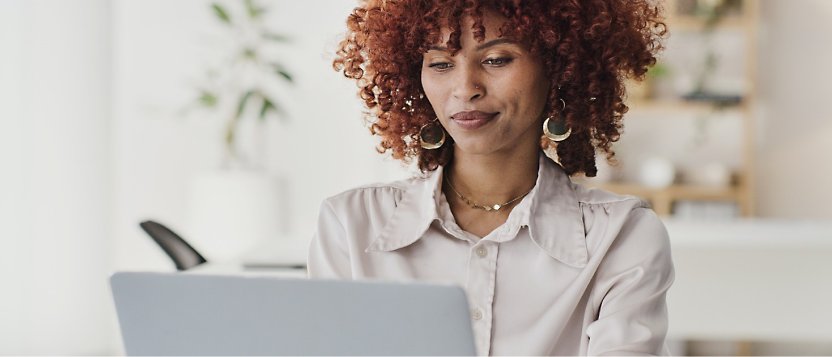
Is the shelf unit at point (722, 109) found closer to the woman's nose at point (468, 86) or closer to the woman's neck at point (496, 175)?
the woman's neck at point (496, 175)

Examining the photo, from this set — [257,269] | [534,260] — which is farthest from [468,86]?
[257,269]

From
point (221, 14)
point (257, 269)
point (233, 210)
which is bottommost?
point (233, 210)

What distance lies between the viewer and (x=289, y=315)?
77 cm

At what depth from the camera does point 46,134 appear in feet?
13.3

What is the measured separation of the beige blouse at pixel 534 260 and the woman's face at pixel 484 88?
0.36 ft

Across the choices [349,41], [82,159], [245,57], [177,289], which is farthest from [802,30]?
[177,289]

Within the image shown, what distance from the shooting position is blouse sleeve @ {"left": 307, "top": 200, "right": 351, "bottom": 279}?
1.35 m

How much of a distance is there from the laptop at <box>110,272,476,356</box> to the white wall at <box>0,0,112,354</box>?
10.8 feet

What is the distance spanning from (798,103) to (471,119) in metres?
4.13

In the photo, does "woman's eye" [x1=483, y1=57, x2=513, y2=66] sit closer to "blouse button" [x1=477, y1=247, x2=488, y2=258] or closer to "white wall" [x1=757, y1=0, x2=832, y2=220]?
"blouse button" [x1=477, y1=247, x2=488, y2=258]

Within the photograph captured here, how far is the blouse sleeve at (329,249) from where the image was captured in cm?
135

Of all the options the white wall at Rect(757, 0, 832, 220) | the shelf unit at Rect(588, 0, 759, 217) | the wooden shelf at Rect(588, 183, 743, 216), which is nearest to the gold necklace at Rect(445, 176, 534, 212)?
the shelf unit at Rect(588, 0, 759, 217)

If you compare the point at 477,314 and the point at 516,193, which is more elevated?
the point at 516,193

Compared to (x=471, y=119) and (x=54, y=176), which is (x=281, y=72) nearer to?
(x=54, y=176)
